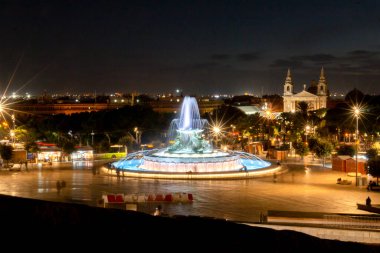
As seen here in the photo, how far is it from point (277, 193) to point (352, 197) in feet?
11.0

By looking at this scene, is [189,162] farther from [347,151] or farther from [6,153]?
[6,153]

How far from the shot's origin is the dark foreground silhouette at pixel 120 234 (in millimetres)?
5711

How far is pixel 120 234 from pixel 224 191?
20.3 m

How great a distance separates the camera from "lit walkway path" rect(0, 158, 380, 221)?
21250 millimetres

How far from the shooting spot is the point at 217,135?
61.6 meters

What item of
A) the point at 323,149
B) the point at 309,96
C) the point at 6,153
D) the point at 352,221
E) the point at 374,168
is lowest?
the point at 352,221

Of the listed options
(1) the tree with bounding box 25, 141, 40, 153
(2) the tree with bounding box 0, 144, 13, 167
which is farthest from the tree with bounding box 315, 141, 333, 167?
(2) the tree with bounding box 0, 144, 13, 167

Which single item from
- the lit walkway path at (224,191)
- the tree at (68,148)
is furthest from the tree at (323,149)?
the tree at (68,148)

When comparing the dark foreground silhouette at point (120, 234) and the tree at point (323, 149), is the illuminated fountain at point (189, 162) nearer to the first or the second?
the tree at point (323, 149)

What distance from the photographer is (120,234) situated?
19.1ft

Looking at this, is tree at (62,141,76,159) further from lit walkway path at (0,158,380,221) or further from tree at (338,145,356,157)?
tree at (338,145,356,157)

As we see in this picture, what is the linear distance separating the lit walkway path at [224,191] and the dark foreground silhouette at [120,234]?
43.6ft

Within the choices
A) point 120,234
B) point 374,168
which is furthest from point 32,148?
point 120,234

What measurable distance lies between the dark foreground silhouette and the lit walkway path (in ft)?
43.6
